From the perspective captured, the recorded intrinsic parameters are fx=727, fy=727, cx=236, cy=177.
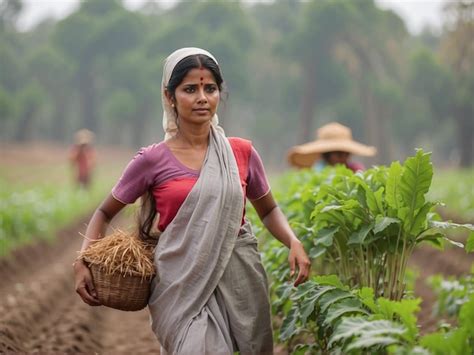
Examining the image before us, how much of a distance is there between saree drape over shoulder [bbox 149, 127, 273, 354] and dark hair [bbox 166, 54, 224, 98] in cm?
31

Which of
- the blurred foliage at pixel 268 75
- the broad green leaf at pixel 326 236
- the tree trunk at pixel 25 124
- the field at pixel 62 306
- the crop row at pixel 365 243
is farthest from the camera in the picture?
the tree trunk at pixel 25 124

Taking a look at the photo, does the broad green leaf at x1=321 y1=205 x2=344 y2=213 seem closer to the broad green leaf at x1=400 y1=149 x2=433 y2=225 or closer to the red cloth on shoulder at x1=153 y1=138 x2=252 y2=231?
the broad green leaf at x1=400 y1=149 x2=433 y2=225

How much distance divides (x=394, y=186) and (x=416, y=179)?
0.13 meters

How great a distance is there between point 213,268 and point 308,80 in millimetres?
45993

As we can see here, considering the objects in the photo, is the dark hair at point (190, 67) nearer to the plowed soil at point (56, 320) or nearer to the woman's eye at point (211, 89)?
the woman's eye at point (211, 89)

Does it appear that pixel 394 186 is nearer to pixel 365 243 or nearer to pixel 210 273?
pixel 365 243

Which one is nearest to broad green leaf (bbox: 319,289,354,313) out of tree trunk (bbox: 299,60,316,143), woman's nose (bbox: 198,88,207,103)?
woman's nose (bbox: 198,88,207,103)

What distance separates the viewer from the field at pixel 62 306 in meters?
5.24

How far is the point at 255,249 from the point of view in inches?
129

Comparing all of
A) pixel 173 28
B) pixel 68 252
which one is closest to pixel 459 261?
pixel 68 252

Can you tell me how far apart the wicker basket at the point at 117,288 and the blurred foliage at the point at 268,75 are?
3598 centimetres

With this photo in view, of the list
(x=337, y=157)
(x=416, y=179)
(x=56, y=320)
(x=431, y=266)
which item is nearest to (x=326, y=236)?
(x=416, y=179)

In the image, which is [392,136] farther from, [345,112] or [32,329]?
[32,329]

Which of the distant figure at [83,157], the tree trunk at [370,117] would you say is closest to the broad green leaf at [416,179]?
the distant figure at [83,157]
